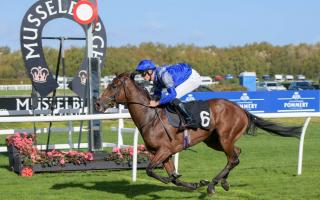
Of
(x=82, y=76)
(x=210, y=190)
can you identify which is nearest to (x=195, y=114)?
(x=210, y=190)

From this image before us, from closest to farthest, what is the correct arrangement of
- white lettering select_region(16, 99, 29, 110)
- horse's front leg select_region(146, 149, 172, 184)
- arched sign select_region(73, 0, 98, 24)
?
horse's front leg select_region(146, 149, 172, 184)
arched sign select_region(73, 0, 98, 24)
white lettering select_region(16, 99, 29, 110)

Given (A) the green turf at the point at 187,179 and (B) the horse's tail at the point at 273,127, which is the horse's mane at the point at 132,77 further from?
(B) the horse's tail at the point at 273,127

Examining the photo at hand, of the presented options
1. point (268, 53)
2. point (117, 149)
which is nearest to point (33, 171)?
point (117, 149)

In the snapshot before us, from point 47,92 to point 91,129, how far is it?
144 cm

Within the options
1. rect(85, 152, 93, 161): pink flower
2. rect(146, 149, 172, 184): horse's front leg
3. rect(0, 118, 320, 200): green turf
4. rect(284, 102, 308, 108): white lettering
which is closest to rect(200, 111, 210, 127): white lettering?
rect(146, 149, 172, 184): horse's front leg

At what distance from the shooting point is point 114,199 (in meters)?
7.16

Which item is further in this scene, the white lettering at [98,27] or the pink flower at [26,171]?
the white lettering at [98,27]

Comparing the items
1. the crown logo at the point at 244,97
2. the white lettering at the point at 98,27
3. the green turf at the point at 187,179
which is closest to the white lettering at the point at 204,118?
the green turf at the point at 187,179

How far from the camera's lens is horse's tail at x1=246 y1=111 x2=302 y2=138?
812 cm

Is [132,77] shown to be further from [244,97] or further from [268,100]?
[268,100]

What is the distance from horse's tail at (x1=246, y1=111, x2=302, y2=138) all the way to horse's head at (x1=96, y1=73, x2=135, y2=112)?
1725 millimetres

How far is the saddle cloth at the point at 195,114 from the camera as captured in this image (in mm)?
7297

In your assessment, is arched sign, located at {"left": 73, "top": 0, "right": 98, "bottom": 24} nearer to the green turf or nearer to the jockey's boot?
the green turf

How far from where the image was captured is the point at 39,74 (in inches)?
459
